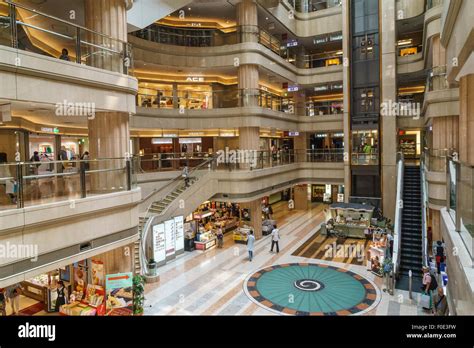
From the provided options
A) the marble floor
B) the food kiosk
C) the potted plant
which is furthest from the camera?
the food kiosk

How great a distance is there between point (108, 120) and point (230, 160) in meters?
10.1

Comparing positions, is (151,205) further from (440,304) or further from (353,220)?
(440,304)

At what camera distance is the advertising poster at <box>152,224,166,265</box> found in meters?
14.7

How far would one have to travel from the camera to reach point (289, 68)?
81.7 ft

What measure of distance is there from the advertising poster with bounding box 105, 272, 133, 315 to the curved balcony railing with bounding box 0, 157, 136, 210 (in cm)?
272

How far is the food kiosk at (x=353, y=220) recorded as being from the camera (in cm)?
1970

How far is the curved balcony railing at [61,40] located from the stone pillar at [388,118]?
1872 centimetres

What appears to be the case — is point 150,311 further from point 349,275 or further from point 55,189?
point 349,275

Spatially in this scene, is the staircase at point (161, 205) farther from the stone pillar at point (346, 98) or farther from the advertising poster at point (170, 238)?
the stone pillar at point (346, 98)

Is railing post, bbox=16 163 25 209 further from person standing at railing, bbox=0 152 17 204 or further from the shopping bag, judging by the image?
the shopping bag

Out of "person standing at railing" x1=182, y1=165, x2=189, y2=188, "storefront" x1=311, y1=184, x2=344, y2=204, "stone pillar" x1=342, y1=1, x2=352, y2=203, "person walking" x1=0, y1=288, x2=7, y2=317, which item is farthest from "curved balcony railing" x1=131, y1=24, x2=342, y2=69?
"person walking" x1=0, y1=288, x2=7, y2=317

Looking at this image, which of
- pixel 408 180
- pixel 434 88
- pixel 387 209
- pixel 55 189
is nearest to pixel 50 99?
pixel 55 189

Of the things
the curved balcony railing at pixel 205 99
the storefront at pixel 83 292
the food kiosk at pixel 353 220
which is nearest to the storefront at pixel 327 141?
the curved balcony railing at pixel 205 99
